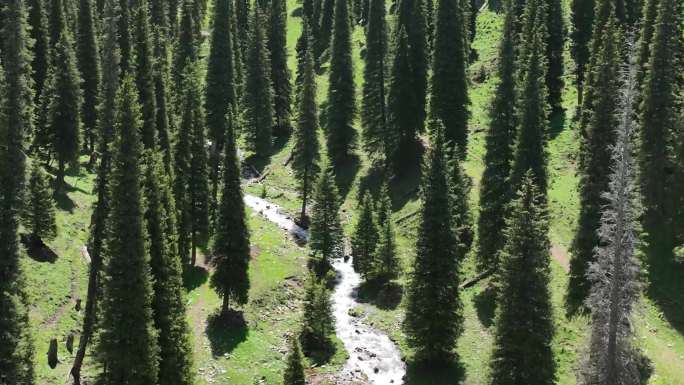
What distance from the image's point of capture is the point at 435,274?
45250 mm

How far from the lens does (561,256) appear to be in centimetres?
5409

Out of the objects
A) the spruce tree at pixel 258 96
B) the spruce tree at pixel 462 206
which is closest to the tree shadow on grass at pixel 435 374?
the spruce tree at pixel 462 206

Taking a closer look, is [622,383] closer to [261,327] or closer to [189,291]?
[261,327]

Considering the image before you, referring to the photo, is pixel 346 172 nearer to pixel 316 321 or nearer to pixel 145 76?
pixel 145 76

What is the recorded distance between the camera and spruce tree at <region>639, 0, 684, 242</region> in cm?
5178

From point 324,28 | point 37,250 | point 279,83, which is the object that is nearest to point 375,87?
point 279,83

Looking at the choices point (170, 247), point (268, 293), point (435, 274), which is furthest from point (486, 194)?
point (170, 247)

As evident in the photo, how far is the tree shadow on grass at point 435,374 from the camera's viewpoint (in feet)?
149

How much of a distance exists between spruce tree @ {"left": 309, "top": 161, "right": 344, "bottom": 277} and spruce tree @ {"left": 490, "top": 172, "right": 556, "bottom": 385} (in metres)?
27.9

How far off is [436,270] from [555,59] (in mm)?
45051

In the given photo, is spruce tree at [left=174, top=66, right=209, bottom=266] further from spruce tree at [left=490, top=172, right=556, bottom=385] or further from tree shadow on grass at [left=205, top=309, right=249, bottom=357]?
spruce tree at [left=490, top=172, right=556, bottom=385]

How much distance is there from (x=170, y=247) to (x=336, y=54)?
50.5 m

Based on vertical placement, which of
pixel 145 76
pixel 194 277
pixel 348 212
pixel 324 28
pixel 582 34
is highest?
pixel 324 28

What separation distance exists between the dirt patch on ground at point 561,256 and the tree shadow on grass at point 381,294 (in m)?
12.4
